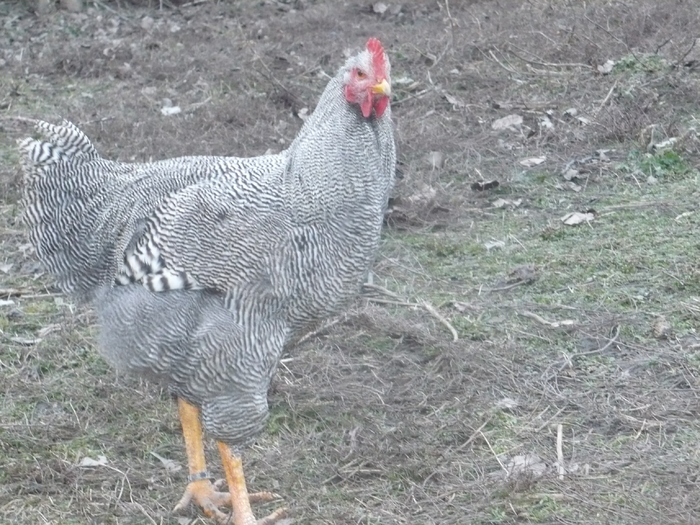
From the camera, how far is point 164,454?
193 inches

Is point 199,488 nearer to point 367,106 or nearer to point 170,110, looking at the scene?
point 367,106

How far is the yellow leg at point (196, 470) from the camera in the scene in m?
4.50

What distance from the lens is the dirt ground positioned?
451 centimetres

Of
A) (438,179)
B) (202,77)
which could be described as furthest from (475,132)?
(202,77)

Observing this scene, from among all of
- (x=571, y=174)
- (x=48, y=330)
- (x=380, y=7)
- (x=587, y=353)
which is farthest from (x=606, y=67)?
(x=48, y=330)

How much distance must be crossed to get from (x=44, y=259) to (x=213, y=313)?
1.02 m

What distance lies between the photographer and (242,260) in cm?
405

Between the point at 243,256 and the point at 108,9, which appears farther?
the point at 108,9

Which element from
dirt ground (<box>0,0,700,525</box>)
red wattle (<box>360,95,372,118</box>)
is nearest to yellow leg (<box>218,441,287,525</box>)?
dirt ground (<box>0,0,700,525</box>)

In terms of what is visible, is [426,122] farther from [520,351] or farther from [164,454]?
[164,454]

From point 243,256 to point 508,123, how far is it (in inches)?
199

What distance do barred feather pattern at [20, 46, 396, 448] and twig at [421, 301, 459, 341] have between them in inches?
59.7

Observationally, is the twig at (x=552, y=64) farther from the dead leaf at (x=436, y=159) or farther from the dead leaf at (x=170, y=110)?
the dead leaf at (x=170, y=110)

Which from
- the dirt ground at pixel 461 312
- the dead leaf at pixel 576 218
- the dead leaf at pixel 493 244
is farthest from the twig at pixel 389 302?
the dead leaf at pixel 576 218
